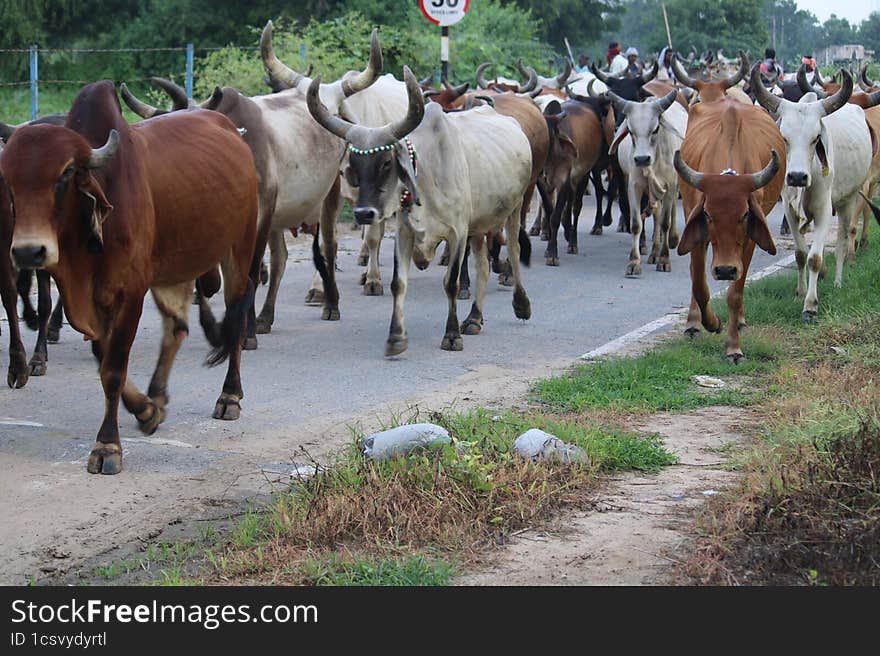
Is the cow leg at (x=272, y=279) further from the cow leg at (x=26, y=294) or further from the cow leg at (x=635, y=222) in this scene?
the cow leg at (x=635, y=222)

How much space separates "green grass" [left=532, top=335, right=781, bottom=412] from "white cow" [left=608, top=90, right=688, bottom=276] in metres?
3.92

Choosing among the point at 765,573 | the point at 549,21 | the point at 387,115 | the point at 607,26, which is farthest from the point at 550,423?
the point at 607,26

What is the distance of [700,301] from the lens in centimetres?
923

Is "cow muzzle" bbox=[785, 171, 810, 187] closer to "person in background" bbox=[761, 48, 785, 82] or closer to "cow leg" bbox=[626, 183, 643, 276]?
"cow leg" bbox=[626, 183, 643, 276]

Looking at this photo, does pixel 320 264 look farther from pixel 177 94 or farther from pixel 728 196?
pixel 728 196

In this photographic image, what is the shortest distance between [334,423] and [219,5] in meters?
21.7

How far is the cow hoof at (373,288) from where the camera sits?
11.8m

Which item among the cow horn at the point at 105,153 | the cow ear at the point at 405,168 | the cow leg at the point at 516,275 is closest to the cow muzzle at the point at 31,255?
the cow horn at the point at 105,153

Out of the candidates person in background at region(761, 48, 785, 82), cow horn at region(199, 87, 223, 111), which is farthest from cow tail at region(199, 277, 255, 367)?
person in background at region(761, 48, 785, 82)

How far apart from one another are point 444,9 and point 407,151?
8.33 metres

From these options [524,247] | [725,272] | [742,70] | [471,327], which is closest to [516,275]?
[471,327]

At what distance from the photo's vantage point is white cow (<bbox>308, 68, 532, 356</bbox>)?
8.98m

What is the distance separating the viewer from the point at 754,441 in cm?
686

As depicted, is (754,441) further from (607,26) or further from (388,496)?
(607,26)
